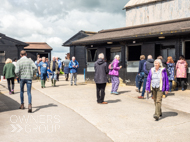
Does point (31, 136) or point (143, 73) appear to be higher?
point (143, 73)

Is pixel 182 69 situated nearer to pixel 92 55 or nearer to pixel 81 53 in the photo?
pixel 92 55

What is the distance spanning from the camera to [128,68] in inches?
574

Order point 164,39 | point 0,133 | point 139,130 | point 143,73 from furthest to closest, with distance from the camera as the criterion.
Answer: point 164,39, point 143,73, point 139,130, point 0,133

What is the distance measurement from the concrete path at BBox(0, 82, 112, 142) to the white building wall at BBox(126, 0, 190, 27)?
15626mm

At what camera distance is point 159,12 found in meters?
20.4

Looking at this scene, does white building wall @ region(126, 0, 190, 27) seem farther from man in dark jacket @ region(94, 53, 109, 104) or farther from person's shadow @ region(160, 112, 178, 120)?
person's shadow @ region(160, 112, 178, 120)

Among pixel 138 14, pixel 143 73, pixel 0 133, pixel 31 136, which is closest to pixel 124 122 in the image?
pixel 31 136

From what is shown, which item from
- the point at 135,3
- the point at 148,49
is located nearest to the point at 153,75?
the point at 148,49

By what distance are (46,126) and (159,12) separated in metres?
17.9

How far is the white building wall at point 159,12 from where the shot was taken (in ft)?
62.3

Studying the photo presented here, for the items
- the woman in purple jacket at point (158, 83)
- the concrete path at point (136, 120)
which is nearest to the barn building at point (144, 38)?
the concrete path at point (136, 120)

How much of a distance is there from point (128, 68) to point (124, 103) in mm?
6449

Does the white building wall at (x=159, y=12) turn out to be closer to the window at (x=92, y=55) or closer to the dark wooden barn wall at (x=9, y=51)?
the window at (x=92, y=55)

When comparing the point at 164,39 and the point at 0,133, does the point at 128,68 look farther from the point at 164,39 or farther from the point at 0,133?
the point at 0,133
